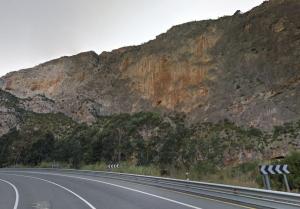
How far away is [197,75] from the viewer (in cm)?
6869

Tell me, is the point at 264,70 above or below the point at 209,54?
below

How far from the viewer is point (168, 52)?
252 ft

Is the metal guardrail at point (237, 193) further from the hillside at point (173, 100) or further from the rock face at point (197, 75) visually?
the rock face at point (197, 75)

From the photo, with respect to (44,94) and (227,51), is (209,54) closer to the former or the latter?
(227,51)

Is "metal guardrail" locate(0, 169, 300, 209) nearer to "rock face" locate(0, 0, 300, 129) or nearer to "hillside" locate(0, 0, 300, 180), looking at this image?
"hillside" locate(0, 0, 300, 180)

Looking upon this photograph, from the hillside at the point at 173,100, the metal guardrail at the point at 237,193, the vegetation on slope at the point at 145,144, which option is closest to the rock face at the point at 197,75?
the hillside at the point at 173,100

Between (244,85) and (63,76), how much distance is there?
42.7 meters

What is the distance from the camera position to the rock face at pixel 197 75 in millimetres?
56688

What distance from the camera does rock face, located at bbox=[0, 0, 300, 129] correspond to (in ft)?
186

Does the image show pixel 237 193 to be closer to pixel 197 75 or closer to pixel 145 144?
pixel 145 144

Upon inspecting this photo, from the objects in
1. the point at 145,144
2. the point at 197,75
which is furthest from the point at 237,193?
the point at 197,75

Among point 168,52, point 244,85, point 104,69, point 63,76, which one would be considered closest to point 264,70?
point 244,85

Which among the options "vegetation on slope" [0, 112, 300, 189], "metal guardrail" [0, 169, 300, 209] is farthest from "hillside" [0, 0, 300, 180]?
"metal guardrail" [0, 169, 300, 209]

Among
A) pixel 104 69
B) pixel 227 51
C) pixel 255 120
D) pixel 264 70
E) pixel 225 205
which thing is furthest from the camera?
pixel 104 69
